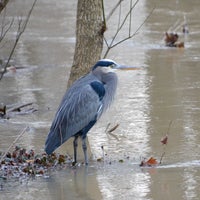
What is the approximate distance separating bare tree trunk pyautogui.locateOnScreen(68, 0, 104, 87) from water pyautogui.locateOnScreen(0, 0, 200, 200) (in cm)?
78

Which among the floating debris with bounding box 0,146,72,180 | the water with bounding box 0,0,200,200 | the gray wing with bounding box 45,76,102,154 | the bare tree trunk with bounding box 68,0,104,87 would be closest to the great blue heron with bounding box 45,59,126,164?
the gray wing with bounding box 45,76,102,154

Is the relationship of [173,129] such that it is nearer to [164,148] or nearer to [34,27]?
[164,148]

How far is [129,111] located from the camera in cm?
931

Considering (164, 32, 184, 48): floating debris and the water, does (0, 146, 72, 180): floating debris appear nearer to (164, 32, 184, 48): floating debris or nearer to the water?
the water

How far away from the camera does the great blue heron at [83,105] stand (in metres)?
7.24

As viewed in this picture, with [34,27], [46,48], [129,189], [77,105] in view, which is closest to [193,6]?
[34,27]

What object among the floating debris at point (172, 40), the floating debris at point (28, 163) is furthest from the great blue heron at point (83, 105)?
the floating debris at point (172, 40)

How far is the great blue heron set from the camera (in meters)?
7.24

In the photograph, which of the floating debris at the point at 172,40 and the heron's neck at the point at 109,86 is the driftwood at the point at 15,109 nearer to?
the heron's neck at the point at 109,86

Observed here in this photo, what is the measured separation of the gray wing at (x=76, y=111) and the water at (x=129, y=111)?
0.44m

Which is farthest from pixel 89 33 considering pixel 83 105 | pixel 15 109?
pixel 83 105

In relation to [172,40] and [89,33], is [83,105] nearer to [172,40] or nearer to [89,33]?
[89,33]

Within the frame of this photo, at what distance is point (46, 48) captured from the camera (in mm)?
14008

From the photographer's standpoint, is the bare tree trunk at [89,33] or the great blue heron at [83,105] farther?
the bare tree trunk at [89,33]
